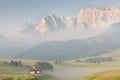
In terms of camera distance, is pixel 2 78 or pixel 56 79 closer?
pixel 2 78

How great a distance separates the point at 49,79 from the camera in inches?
6924

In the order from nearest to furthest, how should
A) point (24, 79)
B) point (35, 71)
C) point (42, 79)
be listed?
point (24, 79), point (42, 79), point (35, 71)

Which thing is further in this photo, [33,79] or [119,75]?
[33,79]

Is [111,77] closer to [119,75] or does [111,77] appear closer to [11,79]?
[119,75]

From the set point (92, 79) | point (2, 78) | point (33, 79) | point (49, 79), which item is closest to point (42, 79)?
point (49, 79)

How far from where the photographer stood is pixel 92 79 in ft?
380

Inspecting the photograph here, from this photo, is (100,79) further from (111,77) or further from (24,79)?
(24,79)

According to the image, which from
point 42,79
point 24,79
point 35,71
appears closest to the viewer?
point 24,79

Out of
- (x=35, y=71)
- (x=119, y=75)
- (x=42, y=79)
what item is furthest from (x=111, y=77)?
(x=35, y=71)

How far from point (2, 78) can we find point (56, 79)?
38.6 m

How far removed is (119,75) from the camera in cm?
11181

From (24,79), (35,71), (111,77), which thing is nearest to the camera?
(111,77)

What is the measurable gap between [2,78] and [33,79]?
14105 millimetres

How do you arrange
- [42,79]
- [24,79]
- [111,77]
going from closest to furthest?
[111,77] → [24,79] → [42,79]
